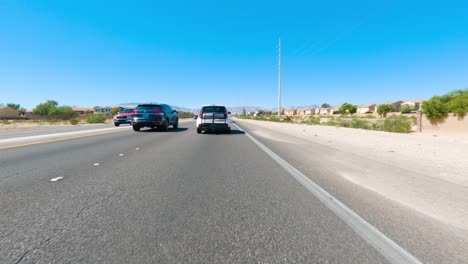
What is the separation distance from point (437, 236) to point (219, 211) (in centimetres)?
246

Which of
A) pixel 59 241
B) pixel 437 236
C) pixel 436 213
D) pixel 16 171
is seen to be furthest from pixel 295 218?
pixel 16 171

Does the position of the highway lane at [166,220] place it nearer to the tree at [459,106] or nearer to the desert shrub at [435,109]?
the tree at [459,106]

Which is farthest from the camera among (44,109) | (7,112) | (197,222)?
(44,109)

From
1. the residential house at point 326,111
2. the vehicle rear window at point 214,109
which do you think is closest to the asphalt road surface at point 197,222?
the vehicle rear window at point 214,109

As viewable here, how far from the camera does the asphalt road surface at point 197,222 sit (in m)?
2.23

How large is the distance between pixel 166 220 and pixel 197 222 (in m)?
0.38

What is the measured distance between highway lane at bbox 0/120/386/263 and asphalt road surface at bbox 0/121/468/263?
11 millimetres

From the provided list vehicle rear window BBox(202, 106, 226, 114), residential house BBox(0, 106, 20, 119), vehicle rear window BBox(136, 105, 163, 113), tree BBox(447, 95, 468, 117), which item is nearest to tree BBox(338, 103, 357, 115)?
tree BBox(447, 95, 468, 117)

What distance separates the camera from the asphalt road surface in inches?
87.7

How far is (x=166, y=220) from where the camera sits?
9.56 ft

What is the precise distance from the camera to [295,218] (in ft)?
9.99

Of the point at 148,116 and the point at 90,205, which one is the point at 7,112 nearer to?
the point at 148,116

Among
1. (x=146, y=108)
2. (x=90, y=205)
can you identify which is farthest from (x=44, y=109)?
(x=90, y=205)

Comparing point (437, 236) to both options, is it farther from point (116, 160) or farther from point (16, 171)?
point (16, 171)
